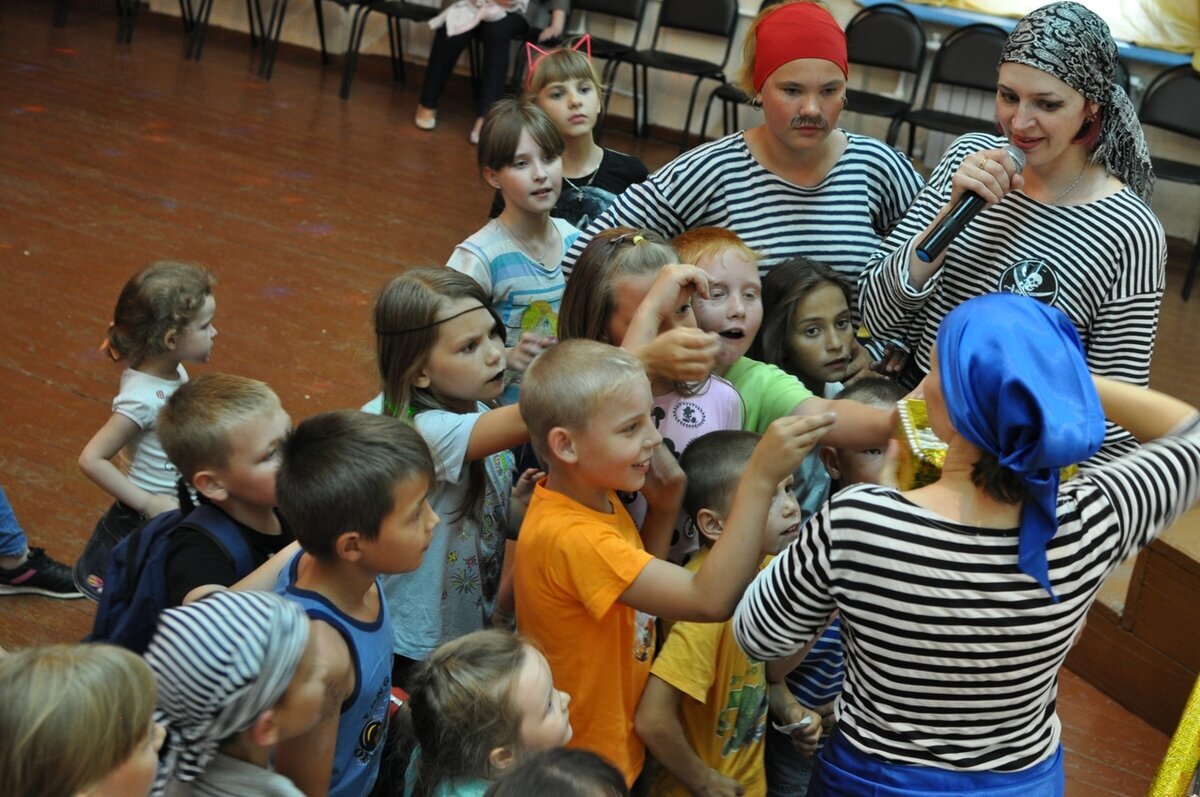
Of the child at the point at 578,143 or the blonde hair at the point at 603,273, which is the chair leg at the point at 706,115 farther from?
the blonde hair at the point at 603,273

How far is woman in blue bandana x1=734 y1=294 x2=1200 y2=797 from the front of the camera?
1.36 metres

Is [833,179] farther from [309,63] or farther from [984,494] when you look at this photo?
[309,63]

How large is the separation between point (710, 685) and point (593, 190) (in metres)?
1.79

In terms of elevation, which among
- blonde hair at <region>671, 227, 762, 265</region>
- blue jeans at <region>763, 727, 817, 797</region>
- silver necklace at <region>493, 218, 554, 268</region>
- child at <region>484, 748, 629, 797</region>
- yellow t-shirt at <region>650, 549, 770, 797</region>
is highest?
blonde hair at <region>671, 227, 762, 265</region>

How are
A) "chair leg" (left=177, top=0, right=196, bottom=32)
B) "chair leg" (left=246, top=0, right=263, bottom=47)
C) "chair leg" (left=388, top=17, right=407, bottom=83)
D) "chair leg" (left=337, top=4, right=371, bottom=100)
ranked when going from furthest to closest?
1. "chair leg" (left=177, top=0, right=196, bottom=32)
2. "chair leg" (left=246, top=0, right=263, bottom=47)
3. "chair leg" (left=388, top=17, right=407, bottom=83)
4. "chair leg" (left=337, top=4, right=371, bottom=100)

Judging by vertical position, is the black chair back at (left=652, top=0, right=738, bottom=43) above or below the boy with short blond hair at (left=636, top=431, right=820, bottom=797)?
above

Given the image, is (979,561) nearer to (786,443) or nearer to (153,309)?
(786,443)

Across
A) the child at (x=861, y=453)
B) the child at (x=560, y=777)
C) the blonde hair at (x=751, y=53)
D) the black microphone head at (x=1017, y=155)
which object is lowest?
the child at (x=560, y=777)

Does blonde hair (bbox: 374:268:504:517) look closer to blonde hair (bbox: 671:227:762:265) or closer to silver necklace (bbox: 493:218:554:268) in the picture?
blonde hair (bbox: 671:227:762:265)

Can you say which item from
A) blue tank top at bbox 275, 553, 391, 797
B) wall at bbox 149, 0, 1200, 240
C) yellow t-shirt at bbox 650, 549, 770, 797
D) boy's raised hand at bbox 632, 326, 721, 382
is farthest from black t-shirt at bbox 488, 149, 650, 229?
wall at bbox 149, 0, 1200, 240

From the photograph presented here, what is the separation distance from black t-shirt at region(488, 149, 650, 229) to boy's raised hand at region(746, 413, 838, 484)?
5.64 feet

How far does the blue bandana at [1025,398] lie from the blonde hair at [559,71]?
93.8 inches

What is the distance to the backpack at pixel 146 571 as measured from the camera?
1.90 meters

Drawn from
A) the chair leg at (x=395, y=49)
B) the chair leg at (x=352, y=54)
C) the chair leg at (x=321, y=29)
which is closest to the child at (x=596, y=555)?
the chair leg at (x=352, y=54)
